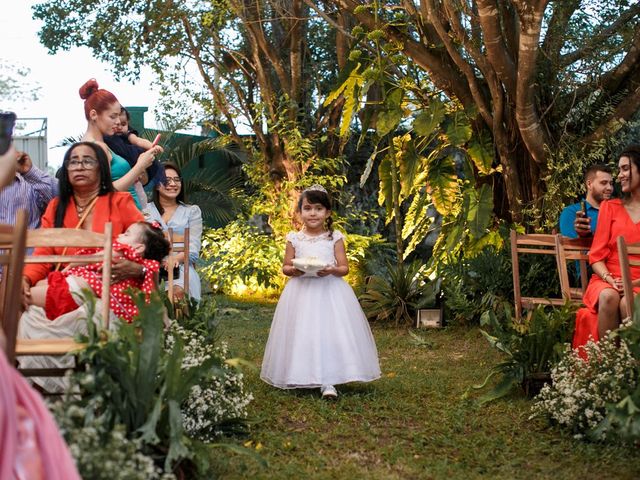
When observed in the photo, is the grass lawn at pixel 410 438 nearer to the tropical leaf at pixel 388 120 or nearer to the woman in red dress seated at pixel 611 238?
the woman in red dress seated at pixel 611 238

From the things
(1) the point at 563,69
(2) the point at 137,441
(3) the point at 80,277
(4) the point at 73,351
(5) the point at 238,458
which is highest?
(1) the point at 563,69

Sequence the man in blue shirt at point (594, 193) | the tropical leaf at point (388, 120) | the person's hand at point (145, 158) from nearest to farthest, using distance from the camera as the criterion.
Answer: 1. the person's hand at point (145, 158)
2. the man in blue shirt at point (594, 193)
3. the tropical leaf at point (388, 120)

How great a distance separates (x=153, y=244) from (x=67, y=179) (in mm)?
630

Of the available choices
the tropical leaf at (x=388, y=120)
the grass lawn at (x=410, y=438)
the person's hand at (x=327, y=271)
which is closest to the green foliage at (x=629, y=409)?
the grass lawn at (x=410, y=438)

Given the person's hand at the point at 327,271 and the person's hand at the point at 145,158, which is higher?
the person's hand at the point at 145,158

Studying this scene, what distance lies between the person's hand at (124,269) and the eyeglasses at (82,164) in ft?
2.13

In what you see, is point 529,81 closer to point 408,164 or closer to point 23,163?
point 408,164

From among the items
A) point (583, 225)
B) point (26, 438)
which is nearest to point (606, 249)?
point (583, 225)

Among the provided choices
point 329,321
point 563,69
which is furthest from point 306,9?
point 329,321

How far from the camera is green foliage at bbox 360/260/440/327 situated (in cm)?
1020

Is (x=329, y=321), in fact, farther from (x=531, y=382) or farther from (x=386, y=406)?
(x=531, y=382)

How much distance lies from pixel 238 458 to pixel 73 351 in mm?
1298

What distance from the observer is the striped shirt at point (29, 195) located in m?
5.54

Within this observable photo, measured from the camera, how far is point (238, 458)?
4.61 metres
